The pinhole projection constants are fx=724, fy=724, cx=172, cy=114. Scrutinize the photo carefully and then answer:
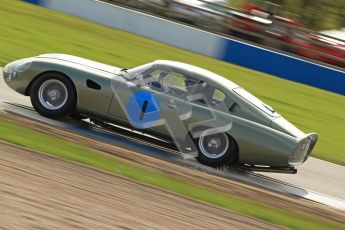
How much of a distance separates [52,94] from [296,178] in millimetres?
3724

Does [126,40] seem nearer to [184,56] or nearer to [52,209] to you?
[184,56]

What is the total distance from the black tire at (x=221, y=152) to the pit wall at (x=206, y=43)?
11.0 metres

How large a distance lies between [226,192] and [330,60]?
590 inches

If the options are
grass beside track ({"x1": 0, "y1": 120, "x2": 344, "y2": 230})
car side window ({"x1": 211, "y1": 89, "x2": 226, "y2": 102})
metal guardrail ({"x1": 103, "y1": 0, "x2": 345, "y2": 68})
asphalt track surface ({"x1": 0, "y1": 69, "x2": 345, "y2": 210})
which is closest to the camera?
grass beside track ({"x1": 0, "y1": 120, "x2": 344, "y2": 230})

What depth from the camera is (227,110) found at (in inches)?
386

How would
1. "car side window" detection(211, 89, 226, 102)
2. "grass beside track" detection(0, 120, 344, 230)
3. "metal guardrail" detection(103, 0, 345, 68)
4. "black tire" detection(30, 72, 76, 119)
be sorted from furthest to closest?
"metal guardrail" detection(103, 0, 345, 68) < "black tire" detection(30, 72, 76, 119) < "car side window" detection(211, 89, 226, 102) < "grass beside track" detection(0, 120, 344, 230)

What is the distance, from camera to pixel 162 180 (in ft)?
27.0

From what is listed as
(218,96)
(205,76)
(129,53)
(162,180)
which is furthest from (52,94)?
(129,53)

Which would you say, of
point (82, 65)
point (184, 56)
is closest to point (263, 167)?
point (82, 65)

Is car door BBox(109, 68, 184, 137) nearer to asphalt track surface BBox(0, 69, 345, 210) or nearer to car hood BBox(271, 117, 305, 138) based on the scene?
asphalt track surface BBox(0, 69, 345, 210)

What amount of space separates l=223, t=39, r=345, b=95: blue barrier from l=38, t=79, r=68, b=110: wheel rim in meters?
11.4

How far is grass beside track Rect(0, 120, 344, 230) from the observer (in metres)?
7.80

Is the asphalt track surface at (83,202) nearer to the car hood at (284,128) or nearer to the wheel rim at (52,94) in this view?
the wheel rim at (52,94)

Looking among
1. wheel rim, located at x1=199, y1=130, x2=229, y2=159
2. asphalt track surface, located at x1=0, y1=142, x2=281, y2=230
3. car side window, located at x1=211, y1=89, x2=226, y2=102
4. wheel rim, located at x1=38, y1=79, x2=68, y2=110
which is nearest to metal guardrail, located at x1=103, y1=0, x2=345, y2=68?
car side window, located at x1=211, y1=89, x2=226, y2=102
